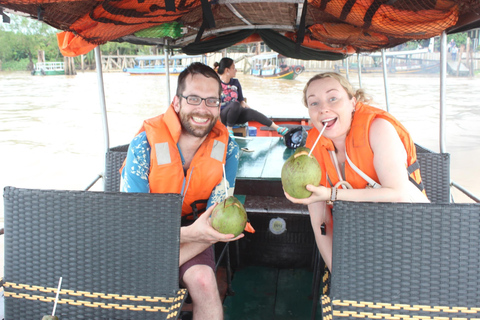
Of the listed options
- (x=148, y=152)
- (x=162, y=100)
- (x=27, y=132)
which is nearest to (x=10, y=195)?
(x=148, y=152)

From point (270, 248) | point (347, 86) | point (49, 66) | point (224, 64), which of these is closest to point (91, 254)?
point (347, 86)

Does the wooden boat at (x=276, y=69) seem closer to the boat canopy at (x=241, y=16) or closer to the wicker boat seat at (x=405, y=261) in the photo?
the boat canopy at (x=241, y=16)

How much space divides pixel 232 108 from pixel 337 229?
14.3 feet

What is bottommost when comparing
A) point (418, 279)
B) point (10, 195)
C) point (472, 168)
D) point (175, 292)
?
point (472, 168)

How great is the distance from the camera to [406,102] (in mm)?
19328

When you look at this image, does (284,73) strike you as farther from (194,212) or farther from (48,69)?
(194,212)

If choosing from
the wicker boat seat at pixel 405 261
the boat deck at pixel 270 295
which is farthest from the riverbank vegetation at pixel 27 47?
the wicker boat seat at pixel 405 261

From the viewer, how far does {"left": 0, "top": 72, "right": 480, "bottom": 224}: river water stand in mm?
8367

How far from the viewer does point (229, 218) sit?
162 cm

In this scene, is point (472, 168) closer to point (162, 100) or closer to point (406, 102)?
point (406, 102)

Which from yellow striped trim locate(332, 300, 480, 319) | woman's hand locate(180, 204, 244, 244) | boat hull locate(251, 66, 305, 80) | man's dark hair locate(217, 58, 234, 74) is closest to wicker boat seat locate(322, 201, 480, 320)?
yellow striped trim locate(332, 300, 480, 319)

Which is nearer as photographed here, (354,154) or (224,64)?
(354,154)

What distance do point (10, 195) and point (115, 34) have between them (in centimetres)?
126

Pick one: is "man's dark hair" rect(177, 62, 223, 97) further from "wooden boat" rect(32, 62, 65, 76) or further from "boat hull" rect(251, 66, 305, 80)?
"wooden boat" rect(32, 62, 65, 76)
